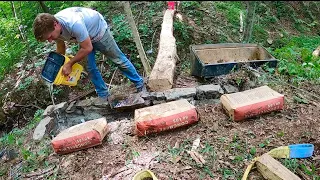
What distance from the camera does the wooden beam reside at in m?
2.36

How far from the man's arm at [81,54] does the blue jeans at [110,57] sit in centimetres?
38

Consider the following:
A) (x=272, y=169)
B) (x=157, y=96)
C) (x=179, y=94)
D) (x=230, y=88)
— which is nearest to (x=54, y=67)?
(x=157, y=96)

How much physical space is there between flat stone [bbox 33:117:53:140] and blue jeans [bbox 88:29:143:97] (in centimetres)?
85

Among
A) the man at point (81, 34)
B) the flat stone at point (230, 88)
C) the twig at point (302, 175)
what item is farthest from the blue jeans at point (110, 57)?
the twig at point (302, 175)

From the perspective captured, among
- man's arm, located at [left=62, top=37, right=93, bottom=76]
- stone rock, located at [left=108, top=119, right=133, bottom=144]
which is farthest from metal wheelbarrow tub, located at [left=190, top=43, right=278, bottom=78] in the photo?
man's arm, located at [left=62, top=37, right=93, bottom=76]

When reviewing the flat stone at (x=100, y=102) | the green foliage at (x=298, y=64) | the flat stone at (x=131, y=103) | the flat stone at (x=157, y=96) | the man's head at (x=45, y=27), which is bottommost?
the flat stone at (x=100, y=102)

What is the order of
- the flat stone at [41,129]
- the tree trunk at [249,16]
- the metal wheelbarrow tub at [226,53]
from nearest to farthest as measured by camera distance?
the flat stone at [41,129] < the metal wheelbarrow tub at [226,53] < the tree trunk at [249,16]

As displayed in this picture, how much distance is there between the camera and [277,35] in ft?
25.9

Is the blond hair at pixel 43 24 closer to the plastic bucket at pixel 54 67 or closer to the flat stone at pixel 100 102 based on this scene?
the plastic bucket at pixel 54 67

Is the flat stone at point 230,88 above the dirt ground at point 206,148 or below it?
above

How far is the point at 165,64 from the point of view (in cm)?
445

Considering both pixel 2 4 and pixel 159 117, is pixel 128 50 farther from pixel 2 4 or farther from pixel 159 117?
pixel 2 4

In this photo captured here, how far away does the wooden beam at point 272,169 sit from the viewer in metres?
2.36

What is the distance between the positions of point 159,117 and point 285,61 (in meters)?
2.58
